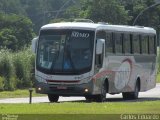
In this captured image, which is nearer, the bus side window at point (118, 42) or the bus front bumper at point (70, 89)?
the bus front bumper at point (70, 89)

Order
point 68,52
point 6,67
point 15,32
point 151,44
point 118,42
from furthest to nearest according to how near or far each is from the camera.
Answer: point 15,32 < point 6,67 < point 151,44 < point 118,42 < point 68,52

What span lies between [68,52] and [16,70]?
20.8 m

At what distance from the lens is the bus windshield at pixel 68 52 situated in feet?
95.5

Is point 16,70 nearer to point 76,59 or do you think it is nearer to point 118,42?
point 118,42

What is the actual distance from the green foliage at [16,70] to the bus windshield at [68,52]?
55.4 ft

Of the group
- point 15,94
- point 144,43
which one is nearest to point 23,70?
point 15,94

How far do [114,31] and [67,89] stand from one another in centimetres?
453

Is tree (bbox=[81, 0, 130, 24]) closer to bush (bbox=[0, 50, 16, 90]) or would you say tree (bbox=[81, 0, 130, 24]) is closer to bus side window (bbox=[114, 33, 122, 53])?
bush (bbox=[0, 50, 16, 90])

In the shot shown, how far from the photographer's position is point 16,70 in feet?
162

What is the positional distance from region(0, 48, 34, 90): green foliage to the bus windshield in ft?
55.4

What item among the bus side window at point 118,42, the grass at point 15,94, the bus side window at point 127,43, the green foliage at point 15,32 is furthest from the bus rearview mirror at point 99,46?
the green foliage at point 15,32

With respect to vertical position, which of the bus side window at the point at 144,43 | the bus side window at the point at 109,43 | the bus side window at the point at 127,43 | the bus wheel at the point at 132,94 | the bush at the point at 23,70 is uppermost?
the bus side window at the point at 109,43

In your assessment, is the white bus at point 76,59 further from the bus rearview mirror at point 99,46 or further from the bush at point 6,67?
the bush at point 6,67

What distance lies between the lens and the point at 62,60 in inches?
1148
